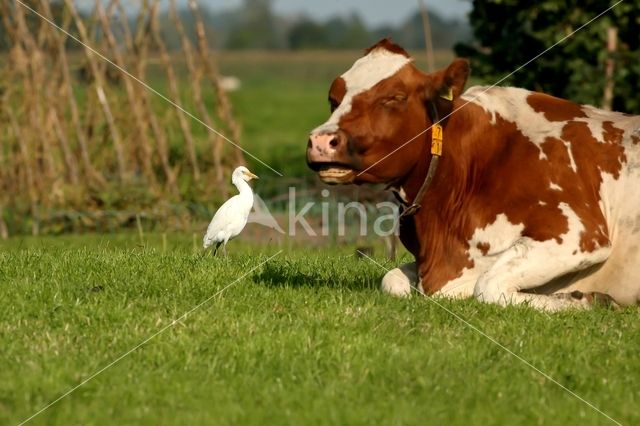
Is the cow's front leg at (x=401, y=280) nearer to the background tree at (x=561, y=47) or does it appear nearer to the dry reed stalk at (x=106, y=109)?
the background tree at (x=561, y=47)

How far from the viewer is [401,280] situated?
25.7ft

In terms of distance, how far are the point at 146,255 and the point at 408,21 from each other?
142 metres

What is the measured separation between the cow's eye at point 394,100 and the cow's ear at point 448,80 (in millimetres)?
201

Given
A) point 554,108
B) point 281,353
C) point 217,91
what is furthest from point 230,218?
point 217,91

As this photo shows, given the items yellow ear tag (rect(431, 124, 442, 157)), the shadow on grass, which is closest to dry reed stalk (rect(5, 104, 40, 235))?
the shadow on grass

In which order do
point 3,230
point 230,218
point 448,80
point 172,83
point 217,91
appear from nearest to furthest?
point 448,80 → point 230,218 → point 3,230 → point 172,83 → point 217,91

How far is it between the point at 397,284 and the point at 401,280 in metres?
0.06

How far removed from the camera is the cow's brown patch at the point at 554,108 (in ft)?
26.2

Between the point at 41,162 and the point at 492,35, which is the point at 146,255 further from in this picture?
the point at 492,35

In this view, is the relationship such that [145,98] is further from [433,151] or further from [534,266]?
[534,266]

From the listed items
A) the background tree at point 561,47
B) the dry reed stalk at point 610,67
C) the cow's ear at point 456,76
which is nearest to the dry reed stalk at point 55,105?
the background tree at point 561,47

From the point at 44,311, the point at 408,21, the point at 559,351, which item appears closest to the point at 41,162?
the point at 44,311

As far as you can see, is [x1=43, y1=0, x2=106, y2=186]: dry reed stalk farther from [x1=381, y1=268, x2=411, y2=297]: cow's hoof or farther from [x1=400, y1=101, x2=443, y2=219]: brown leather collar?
[x1=400, y1=101, x2=443, y2=219]: brown leather collar

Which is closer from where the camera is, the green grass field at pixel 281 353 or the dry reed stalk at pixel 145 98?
the green grass field at pixel 281 353
